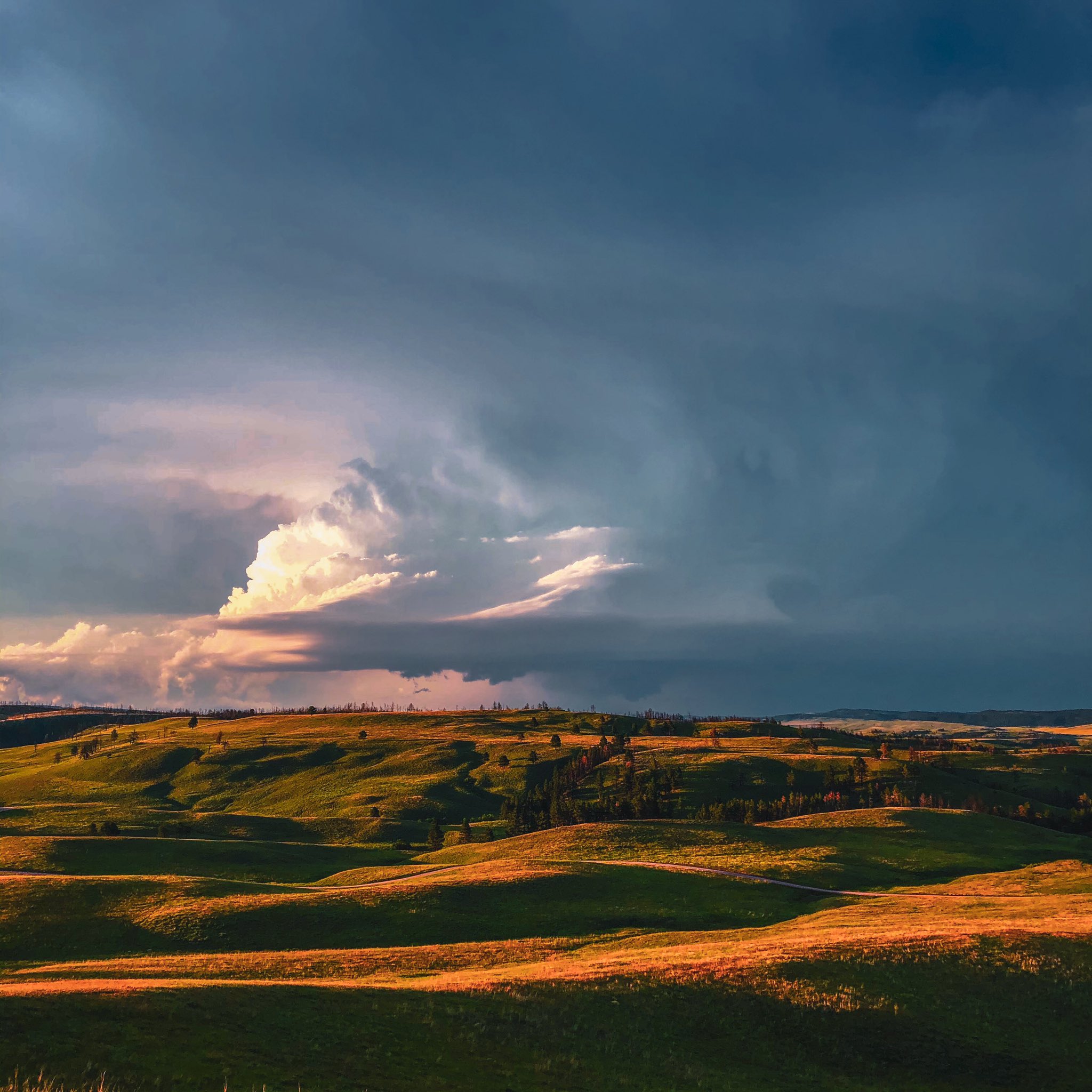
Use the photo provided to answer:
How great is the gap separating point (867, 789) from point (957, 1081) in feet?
534

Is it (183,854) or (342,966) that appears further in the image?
(183,854)

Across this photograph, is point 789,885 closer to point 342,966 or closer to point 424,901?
point 424,901

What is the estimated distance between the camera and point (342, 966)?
50188 mm

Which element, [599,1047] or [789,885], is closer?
[599,1047]

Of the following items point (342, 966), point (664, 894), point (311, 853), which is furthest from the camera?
point (311, 853)

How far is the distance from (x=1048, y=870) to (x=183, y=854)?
112 metres

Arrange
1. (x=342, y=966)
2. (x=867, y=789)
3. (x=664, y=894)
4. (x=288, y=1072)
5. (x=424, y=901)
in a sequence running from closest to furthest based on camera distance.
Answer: (x=288, y=1072) → (x=342, y=966) → (x=424, y=901) → (x=664, y=894) → (x=867, y=789)

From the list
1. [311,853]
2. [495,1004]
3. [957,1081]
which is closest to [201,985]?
[495,1004]

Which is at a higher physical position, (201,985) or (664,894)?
(201,985)

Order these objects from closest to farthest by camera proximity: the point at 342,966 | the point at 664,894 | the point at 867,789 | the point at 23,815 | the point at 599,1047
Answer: the point at 599,1047
the point at 342,966
the point at 664,894
the point at 23,815
the point at 867,789

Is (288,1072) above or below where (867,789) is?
above

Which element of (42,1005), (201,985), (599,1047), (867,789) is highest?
(42,1005)

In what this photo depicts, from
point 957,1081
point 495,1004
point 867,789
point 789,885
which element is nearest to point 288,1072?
point 495,1004

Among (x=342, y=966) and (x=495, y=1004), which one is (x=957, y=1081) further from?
(x=342, y=966)
